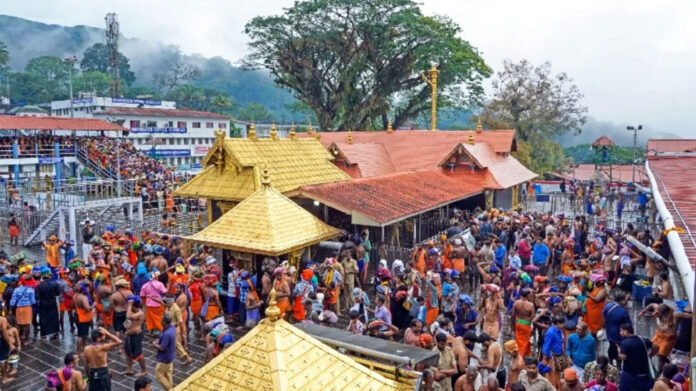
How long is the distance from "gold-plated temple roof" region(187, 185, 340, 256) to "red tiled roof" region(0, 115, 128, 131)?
20.1 meters

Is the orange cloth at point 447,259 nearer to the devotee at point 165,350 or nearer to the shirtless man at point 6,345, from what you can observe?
the devotee at point 165,350

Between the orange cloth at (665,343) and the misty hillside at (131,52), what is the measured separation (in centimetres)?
13495

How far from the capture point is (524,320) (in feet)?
28.8

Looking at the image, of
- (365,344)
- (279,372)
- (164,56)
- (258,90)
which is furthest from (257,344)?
(164,56)

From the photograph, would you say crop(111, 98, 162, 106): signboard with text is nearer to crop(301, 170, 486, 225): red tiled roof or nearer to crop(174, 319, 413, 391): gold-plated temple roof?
crop(301, 170, 486, 225): red tiled roof

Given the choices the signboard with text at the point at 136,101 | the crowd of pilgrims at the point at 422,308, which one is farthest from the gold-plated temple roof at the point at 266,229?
the signboard with text at the point at 136,101

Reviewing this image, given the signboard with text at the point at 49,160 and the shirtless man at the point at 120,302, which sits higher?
the signboard with text at the point at 49,160

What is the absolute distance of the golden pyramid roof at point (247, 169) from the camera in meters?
17.1

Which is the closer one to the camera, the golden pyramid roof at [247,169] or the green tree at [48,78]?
the golden pyramid roof at [247,169]

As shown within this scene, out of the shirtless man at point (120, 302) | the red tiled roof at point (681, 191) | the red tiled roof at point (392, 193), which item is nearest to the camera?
the red tiled roof at point (681, 191)

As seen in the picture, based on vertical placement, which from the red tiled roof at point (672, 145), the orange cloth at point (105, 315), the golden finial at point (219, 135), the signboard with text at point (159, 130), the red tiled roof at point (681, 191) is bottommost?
the orange cloth at point (105, 315)

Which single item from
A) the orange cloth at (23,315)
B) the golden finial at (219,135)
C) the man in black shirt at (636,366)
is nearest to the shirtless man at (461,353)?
the man in black shirt at (636,366)

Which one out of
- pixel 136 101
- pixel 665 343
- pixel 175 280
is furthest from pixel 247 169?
pixel 136 101

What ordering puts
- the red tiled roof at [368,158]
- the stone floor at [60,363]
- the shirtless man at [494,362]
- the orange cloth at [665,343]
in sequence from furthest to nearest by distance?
the red tiled roof at [368,158] < the stone floor at [60,363] < the orange cloth at [665,343] < the shirtless man at [494,362]
